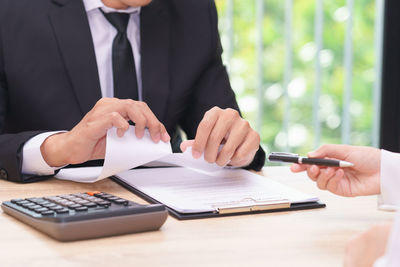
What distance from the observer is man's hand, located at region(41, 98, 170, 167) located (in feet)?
3.81

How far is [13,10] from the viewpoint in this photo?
5.33ft

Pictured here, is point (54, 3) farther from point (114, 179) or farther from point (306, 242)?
point (306, 242)

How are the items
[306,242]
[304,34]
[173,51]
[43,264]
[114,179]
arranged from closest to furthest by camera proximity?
[43,264]
[306,242]
[114,179]
[173,51]
[304,34]

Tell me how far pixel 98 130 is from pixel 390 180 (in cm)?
59

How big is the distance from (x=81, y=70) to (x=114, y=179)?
475mm

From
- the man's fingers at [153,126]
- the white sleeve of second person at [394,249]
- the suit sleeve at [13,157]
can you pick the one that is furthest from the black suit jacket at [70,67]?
the white sleeve of second person at [394,249]

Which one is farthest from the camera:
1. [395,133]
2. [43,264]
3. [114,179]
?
[395,133]

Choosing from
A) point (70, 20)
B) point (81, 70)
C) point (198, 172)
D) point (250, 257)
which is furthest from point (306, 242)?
point (70, 20)

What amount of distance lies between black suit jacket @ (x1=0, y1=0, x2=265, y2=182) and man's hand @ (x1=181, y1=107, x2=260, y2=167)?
45cm

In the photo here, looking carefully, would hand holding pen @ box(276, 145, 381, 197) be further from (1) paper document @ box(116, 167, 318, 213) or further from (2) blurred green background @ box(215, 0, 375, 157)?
(2) blurred green background @ box(215, 0, 375, 157)

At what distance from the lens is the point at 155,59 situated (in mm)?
1666

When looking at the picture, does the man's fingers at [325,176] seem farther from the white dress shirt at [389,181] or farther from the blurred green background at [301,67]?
the blurred green background at [301,67]

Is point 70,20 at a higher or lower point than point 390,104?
higher

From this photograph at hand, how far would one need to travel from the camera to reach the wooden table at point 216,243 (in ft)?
2.32
